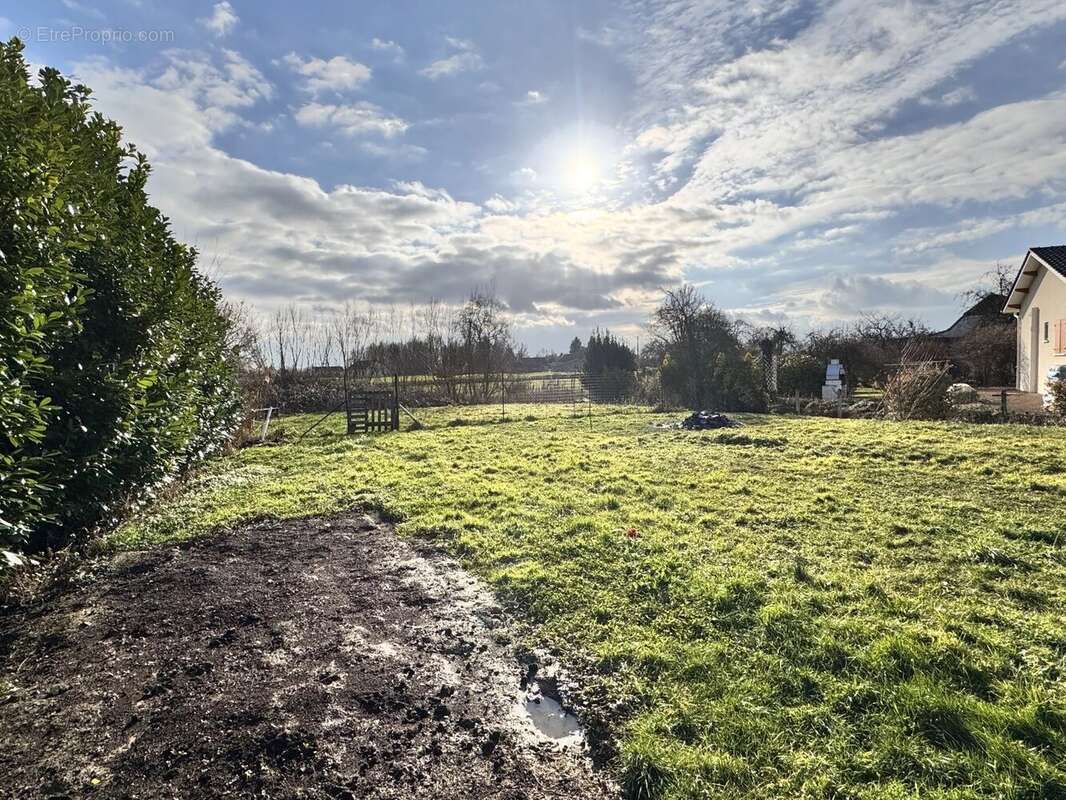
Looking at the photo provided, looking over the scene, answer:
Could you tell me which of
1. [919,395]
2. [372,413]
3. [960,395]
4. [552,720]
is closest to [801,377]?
[960,395]

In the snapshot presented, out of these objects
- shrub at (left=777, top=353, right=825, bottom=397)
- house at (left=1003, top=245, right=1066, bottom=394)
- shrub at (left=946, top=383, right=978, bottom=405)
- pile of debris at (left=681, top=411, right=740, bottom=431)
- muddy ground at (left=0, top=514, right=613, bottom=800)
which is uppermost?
house at (left=1003, top=245, right=1066, bottom=394)

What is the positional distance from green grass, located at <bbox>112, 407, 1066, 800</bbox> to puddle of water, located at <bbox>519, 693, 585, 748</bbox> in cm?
16

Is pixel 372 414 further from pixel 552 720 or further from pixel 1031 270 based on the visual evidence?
pixel 1031 270

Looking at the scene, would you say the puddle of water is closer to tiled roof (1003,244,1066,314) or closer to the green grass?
the green grass

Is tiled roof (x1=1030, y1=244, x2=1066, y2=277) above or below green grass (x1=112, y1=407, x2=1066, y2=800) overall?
above

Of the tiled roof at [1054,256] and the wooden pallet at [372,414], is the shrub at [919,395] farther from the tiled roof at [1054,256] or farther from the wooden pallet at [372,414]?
the wooden pallet at [372,414]

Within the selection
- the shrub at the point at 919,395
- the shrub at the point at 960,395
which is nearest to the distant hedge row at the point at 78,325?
the shrub at the point at 919,395

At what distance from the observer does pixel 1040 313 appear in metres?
18.5

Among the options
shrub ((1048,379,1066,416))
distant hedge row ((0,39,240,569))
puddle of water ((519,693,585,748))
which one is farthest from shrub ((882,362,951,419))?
distant hedge row ((0,39,240,569))

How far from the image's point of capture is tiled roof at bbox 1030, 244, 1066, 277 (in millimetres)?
16812

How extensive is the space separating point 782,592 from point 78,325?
5.93m

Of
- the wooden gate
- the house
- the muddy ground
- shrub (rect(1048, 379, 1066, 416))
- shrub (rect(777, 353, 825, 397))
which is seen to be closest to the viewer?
the muddy ground

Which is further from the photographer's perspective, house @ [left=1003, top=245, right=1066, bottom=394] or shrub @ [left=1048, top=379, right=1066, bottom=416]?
house @ [left=1003, top=245, right=1066, bottom=394]

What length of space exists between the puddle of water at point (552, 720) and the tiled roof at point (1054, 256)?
22167mm
